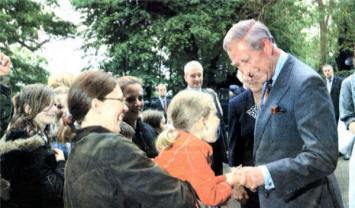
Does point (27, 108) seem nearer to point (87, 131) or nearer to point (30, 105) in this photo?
point (30, 105)

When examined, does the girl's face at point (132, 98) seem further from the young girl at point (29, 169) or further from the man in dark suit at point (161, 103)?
the man in dark suit at point (161, 103)

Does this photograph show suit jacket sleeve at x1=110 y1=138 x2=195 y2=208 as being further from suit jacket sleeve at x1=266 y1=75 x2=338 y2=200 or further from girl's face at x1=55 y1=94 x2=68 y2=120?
girl's face at x1=55 y1=94 x2=68 y2=120

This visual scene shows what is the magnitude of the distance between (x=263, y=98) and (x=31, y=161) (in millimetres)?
1779

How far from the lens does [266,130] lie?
235 centimetres

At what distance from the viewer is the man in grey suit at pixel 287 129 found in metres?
2.11

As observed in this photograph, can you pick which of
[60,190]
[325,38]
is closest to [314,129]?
[60,190]

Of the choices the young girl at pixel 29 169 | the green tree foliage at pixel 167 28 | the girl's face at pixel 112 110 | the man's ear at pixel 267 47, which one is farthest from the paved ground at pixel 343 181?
the green tree foliage at pixel 167 28

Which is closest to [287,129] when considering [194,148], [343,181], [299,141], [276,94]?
[299,141]

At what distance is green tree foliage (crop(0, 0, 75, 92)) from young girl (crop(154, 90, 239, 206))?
1021 cm

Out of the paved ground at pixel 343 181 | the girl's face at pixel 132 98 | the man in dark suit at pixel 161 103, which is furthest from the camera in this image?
the man in dark suit at pixel 161 103

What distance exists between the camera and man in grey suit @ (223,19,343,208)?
6.91ft

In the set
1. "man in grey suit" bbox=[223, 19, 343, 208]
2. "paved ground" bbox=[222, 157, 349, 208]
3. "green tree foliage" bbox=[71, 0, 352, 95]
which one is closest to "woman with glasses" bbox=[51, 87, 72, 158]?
"man in grey suit" bbox=[223, 19, 343, 208]

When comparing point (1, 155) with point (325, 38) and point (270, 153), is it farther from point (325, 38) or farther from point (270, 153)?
point (325, 38)

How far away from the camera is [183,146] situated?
107 inches
